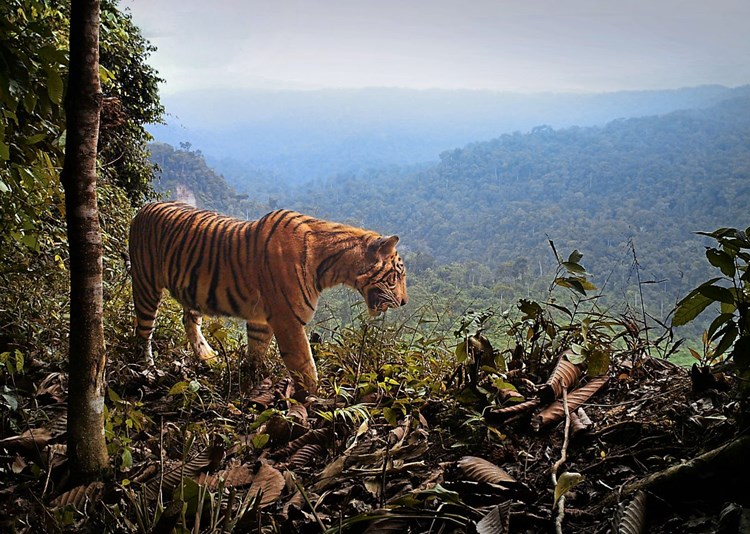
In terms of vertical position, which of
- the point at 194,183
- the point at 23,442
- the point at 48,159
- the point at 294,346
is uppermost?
the point at 48,159

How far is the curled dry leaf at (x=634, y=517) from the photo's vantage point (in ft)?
2.56

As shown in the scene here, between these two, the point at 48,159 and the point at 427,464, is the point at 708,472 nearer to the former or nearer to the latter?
the point at 427,464

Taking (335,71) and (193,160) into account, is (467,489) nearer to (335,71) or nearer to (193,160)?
(335,71)

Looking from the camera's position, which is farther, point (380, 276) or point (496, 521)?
point (380, 276)

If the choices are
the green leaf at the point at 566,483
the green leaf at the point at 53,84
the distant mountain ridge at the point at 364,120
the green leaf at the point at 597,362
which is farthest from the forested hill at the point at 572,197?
the green leaf at the point at 566,483

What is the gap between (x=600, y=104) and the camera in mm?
10070

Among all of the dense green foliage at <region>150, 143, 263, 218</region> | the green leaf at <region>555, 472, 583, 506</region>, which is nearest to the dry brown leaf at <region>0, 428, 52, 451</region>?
the green leaf at <region>555, 472, 583, 506</region>

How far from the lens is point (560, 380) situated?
4.82 ft

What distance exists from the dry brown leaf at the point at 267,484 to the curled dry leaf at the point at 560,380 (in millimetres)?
664

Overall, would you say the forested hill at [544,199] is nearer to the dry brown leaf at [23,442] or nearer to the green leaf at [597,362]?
the green leaf at [597,362]

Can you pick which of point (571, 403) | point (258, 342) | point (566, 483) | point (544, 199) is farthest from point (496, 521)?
point (544, 199)

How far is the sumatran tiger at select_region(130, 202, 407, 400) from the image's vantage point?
8.78ft

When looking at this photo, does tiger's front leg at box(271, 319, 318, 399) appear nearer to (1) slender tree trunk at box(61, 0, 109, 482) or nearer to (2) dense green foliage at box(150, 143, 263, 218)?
(1) slender tree trunk at box(61, 0, 109, 482)

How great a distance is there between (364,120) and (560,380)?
25.4 feet
